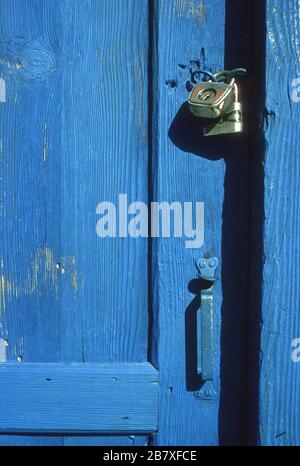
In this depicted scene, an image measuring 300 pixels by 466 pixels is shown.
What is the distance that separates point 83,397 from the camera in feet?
2.91

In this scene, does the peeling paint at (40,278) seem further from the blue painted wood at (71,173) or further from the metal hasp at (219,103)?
the metal hasp at (219,103)

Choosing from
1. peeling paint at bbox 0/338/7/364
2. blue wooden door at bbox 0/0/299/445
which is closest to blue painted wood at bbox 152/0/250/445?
blue wooden door at bbox 0/0/299/445

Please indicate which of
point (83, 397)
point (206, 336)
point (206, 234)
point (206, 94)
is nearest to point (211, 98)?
point (206, 94)

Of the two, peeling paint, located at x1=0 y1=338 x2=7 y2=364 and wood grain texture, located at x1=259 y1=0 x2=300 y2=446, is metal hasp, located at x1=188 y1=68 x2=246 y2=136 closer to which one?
wood grain texture, located at x1=259 y1=0 x2=300 y2=446

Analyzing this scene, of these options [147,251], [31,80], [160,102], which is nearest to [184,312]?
[147,251]

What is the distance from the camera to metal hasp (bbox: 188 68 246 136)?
0.80 meters

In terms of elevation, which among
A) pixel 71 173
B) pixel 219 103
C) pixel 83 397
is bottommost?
pixel 83 397

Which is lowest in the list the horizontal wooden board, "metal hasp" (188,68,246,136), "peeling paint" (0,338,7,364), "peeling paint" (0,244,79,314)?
the horizontal wooden board

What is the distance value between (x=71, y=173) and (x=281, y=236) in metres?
0.39

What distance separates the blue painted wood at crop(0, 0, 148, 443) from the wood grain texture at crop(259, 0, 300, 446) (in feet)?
0.73

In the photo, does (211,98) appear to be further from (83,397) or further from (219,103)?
(83,397)

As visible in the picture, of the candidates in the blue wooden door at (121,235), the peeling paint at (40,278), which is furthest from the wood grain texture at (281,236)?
the peeling paint at (40,278)

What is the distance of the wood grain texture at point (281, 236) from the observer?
79cm

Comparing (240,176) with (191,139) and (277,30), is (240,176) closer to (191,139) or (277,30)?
(191,139)
